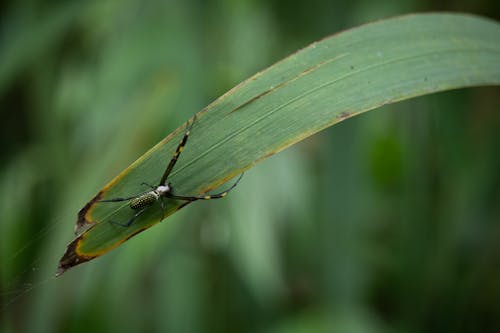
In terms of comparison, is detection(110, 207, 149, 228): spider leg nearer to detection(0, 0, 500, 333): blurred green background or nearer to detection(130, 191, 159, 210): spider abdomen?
detection(130, 191, 159, 210): spider abdomen

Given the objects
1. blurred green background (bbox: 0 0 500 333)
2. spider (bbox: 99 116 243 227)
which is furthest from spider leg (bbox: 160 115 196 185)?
blurred green background (bbox: 0 0 500 333)

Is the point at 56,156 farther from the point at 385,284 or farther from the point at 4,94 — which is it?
the point at 385,284

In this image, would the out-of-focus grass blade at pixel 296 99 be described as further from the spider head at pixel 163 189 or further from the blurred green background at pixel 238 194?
the blurred green background at pixel 238 194

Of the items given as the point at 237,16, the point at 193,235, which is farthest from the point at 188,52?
the point at 193,235

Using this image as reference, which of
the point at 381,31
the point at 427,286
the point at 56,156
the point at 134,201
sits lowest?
the point at 427,286

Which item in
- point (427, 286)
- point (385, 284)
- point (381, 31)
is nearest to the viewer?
point (381, 31)

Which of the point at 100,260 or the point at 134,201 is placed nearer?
the point at 134,201

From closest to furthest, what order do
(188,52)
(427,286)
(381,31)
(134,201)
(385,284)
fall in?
(134,201)
(381,31)
(188,52)
(427,286)
(385,284)

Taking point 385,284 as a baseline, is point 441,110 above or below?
above
